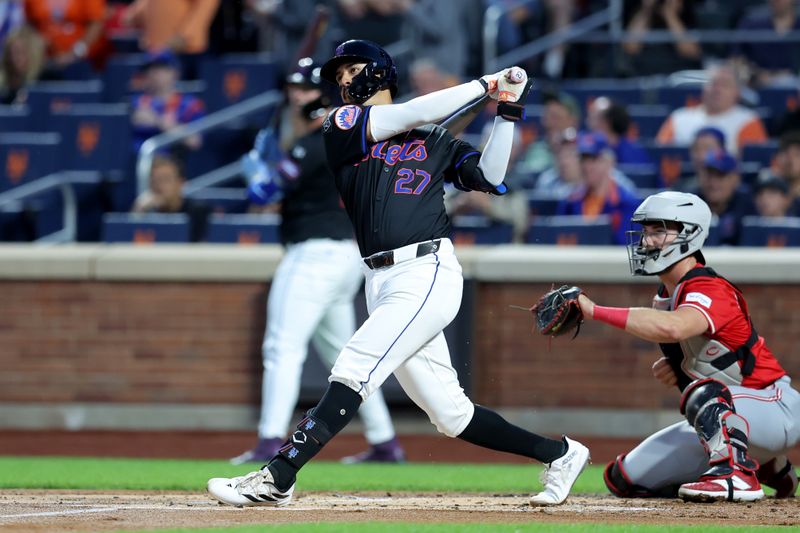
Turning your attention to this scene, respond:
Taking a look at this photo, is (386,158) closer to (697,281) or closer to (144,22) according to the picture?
(697,281)

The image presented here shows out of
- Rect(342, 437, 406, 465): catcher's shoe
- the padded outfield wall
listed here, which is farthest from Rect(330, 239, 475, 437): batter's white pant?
the padded outfield wall

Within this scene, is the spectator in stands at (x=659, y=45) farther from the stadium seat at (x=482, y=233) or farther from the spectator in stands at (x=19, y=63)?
the spectator in stands at (x=19, y=63)

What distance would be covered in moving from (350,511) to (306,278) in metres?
2.47

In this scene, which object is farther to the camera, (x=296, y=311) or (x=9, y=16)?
(x=9, y=16)

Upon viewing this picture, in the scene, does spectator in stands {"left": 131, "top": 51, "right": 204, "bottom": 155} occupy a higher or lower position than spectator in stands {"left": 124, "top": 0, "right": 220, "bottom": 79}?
lower

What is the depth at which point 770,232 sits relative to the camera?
972cm

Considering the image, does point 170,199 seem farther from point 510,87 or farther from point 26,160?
point 510,87

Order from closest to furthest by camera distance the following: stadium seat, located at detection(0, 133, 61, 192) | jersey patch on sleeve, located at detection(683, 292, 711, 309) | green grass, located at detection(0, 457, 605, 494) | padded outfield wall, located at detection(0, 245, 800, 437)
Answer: jersey patch on sleeve, located at detection(683, 292, 711, 309)
green grass, located at detection(0, 457, 605, 494)
padded outfield wall, located at detection(0, 245, 800, 437)
stadium seat, located at detection(0, 133, 61, 192)

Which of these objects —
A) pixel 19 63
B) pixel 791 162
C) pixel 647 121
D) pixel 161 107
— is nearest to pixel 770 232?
A: pixel 791 162

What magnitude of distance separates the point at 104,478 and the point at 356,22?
20.7 feet

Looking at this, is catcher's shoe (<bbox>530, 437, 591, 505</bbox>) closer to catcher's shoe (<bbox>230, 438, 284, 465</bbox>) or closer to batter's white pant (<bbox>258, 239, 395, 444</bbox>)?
batter's white pant (<bbox>258, 239, 395, 444</bbox>)

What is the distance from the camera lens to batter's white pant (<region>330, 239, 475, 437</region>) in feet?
17.4

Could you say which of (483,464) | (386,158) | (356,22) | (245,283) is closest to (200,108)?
(356,22)

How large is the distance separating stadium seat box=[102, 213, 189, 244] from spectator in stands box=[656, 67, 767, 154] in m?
3.86
